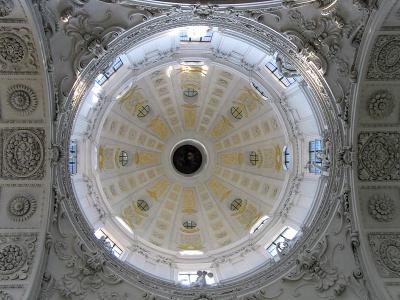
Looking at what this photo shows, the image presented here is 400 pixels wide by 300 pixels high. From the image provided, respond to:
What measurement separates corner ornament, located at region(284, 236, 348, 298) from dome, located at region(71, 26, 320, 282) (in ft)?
5.89

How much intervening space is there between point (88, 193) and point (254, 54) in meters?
11.8

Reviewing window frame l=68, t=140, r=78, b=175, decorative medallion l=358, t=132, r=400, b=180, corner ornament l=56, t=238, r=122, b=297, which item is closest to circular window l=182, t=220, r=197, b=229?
window frame l=68, t=140, r=78, b=175

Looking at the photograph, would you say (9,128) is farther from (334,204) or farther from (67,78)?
(334,204)

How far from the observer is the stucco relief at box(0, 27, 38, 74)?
2133cm

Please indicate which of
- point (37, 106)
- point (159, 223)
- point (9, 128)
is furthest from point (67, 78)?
point (159, 223)

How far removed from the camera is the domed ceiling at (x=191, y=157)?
1334 inches

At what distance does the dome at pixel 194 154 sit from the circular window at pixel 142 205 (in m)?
0.09

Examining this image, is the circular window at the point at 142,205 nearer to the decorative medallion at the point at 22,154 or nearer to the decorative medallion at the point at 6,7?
the decorative medallion at the point at 22,154

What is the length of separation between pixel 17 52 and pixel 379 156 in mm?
16910

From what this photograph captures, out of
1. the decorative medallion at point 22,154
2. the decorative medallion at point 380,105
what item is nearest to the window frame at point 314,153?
the decorative medallion at point 380,105

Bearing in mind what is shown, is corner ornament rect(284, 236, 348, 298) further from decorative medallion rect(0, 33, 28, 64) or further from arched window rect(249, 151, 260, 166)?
decorative medallion rect(0, 33, 28, 64)

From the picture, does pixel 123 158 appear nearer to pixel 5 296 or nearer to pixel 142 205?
pixel 142 205

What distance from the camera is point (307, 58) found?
75.4 feet

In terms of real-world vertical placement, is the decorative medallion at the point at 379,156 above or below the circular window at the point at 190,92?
below
